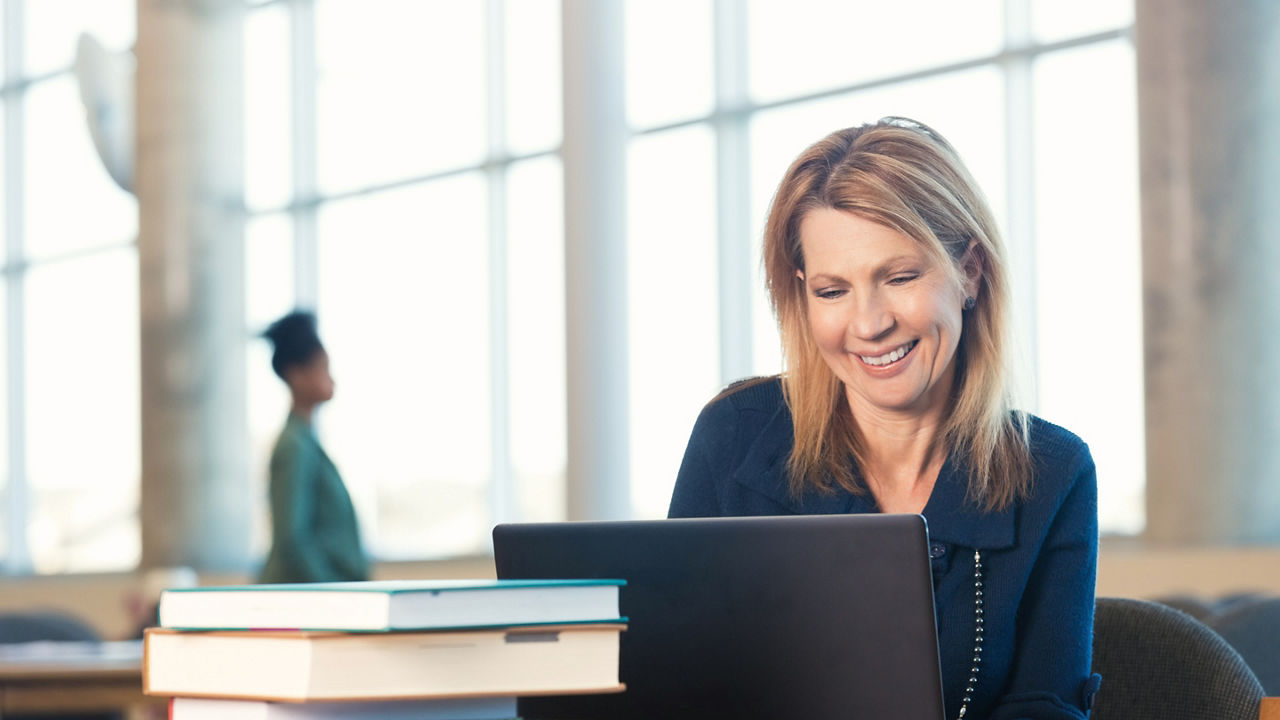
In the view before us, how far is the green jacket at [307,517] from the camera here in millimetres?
4168

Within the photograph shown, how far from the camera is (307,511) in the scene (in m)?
4.21

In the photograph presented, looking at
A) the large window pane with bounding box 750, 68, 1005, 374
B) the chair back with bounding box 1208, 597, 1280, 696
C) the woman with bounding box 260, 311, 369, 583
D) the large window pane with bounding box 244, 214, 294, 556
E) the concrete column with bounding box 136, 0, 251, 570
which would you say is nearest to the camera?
the chair back with bounding box 1208, 597, 1280, 696

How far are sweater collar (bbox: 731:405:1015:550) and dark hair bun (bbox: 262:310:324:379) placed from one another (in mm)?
2857

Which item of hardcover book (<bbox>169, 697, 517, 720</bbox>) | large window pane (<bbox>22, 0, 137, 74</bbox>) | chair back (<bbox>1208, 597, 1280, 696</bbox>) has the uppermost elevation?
large window pane (<bbox>22, 0, 137, 74</bbox>)

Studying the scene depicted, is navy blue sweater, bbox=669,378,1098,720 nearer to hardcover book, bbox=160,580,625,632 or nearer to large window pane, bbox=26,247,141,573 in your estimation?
hardcover book, bbox=160,580,625,632

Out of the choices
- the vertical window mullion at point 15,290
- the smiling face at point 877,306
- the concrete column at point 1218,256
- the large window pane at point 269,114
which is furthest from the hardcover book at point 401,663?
the vertical window mullion at point 15,290

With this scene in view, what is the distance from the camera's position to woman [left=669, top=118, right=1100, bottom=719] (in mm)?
1525

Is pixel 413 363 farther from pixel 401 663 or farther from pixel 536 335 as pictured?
pixel 401 663

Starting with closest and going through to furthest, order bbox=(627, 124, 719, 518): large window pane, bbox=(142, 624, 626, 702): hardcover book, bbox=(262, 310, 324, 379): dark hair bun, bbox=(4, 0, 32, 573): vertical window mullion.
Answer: bbox=(142, 624, 626, 702): hardcover book < bbox=(262, 310, 324, 379): dark hair bun < bbox=(627, 124, 719, 518): large window pane < bbox=(4, 0, 32, 573): vertical window mullion

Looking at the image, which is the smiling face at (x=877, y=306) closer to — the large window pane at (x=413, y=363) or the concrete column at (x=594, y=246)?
the concrete column at (x=594, y=246)

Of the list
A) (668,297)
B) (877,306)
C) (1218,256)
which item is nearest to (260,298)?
(668,297)

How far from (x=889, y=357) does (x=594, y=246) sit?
5.46 metres

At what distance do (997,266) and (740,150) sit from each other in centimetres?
573

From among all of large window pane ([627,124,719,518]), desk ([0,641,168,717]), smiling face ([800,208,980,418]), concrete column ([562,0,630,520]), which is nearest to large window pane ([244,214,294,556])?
large window pane ([627,124,719,518])
